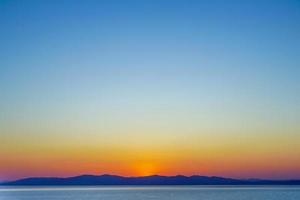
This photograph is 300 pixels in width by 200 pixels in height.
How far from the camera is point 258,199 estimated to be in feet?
309

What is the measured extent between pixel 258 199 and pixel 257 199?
248 mm

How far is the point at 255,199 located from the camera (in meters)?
94.1

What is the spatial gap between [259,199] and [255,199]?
783 mm

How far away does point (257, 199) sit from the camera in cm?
9419

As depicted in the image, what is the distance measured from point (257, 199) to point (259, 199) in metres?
0.39

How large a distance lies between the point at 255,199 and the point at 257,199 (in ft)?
1.28

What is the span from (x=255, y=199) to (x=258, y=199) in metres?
0.63

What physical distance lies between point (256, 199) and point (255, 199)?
0.18 m

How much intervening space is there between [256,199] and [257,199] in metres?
0.25

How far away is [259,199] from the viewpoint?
94.2 meters

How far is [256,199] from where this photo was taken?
309 ft
